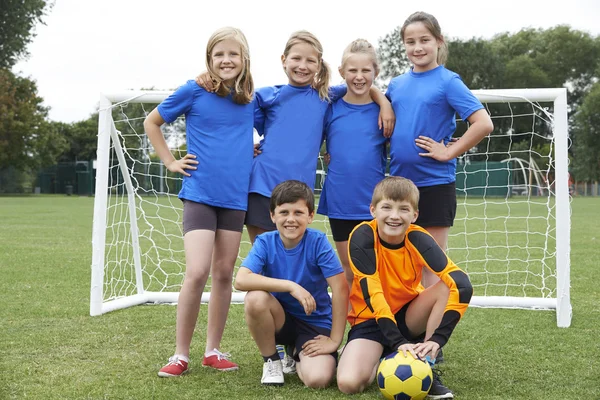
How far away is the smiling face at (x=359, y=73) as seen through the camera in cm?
362

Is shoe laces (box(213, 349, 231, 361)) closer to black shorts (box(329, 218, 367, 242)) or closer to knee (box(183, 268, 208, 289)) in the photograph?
knee (box(183, 268, 208, 289))

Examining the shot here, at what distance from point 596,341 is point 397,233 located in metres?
1.75

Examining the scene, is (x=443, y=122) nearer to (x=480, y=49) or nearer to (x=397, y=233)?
(x=397, y=233)

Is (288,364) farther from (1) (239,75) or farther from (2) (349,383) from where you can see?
(1) (239,75)

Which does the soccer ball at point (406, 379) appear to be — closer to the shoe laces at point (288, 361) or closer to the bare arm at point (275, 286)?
the bare arm at point (275, 286)

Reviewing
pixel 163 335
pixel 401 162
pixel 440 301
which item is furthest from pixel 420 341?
pixel 163 335

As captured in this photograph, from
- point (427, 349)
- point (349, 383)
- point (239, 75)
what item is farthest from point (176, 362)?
point (239, 75)

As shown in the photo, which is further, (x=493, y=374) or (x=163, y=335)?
(x=163, y=335)

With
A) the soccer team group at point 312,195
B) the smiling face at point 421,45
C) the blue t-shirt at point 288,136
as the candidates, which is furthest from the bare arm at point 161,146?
the smiling face at point 421,45

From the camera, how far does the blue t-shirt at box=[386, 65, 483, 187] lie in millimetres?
3602

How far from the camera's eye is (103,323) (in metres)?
4.66

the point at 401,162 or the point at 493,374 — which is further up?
the point at 401,162

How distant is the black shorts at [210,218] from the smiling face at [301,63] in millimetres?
764

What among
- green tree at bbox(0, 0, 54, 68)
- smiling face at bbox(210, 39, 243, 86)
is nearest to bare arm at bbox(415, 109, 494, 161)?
smiling face at bbox(210, 39, 243, 86)
